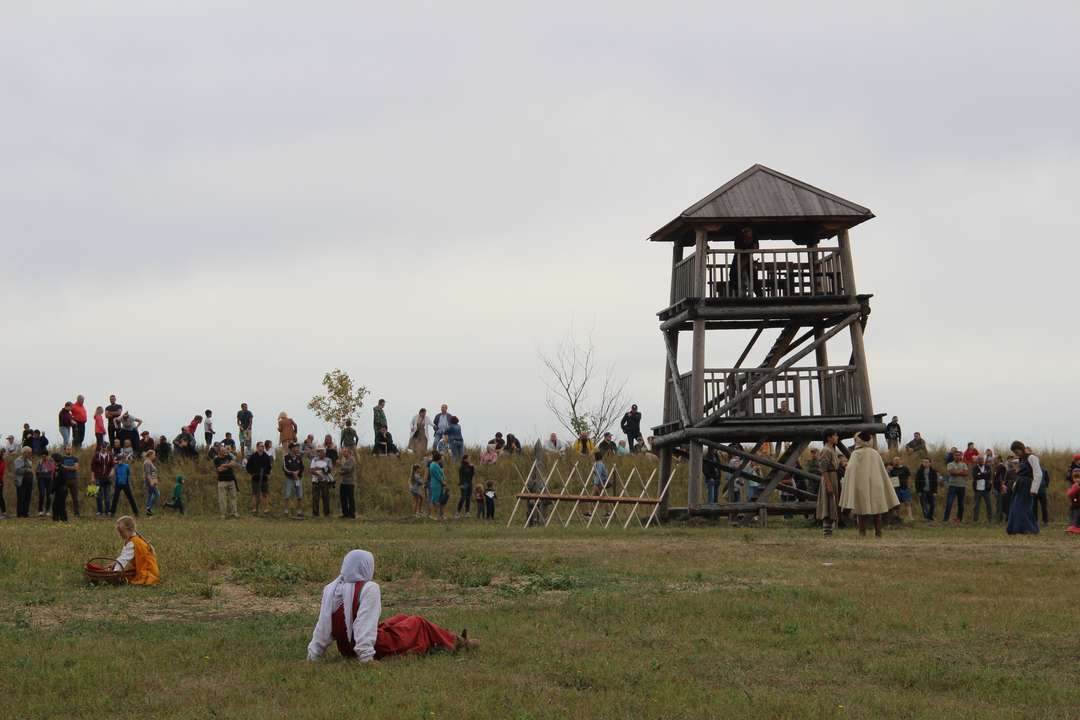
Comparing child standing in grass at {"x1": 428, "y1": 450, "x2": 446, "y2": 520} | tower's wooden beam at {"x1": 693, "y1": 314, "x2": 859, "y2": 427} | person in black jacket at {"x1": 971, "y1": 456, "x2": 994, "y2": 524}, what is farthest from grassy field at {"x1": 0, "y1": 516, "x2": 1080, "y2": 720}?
child standing in grass at {"x1": 428, "y1": 450, "x2": 446, "y2": 520}

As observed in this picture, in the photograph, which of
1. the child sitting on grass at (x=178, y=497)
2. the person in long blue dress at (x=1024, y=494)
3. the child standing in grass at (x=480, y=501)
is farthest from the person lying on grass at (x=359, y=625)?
the child sitting on grass at (x=178, y=497)

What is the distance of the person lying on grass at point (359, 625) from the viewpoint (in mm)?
14500

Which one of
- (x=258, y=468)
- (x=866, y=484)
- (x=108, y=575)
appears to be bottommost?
(x=108, y=575)

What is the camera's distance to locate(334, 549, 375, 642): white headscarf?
14.5 m

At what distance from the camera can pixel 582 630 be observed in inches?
665

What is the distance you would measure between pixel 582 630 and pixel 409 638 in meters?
2.67

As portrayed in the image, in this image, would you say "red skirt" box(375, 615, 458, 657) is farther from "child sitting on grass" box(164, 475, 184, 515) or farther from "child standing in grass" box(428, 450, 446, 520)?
"child sitting on grass" box(164, 475, 184, 515)

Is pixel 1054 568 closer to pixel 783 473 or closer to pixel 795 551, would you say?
pixel 795 551

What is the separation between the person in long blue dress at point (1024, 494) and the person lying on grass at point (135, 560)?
17.4 meters

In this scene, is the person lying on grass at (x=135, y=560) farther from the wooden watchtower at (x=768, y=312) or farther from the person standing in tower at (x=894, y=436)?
the person standing in tower at (x=894, y=436)

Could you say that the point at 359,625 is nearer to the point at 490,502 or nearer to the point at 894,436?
the point at 490,502

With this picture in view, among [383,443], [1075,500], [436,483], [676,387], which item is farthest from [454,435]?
[1075,500]

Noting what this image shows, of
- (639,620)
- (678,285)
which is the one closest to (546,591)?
(639,620)

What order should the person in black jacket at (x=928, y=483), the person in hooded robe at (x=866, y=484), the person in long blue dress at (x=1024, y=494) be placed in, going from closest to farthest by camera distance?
the person in hooded robe at (x=866, y=484) → the person in long blue dress at (x=1024, y=494) → the person in black jacket at (x=928, y=483)
